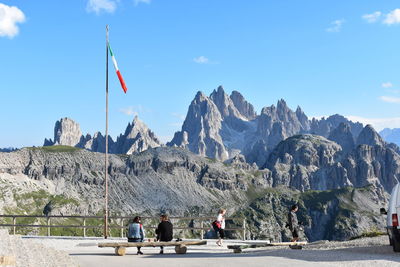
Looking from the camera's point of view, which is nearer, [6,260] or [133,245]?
[6,260]

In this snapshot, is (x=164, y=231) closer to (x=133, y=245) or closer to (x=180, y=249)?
(x=180, y=249)

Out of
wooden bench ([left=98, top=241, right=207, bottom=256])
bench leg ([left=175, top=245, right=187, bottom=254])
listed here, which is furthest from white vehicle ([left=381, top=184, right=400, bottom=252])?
bench leg ([left=175, top=245, right=187, bottom=254])

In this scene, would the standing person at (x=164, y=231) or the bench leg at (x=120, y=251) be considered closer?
the bench leg at (x=120, y=251)

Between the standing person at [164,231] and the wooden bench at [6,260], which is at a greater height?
the standing person at [164,231]

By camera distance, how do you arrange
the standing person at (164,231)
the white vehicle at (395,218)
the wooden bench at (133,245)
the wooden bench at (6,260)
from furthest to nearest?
1. the standing person at (164,231)
2. the wooden bench at (133,245)
3. the white vehicle at (395,218)
4. the wooden bench at (6,260)

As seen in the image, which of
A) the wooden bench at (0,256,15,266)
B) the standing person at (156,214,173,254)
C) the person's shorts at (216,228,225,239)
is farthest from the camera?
the person's shorts at (216,228,225,239)

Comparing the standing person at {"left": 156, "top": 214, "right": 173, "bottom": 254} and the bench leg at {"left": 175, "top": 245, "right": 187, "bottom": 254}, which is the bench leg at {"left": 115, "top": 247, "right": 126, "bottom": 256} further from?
the bench leg at {"left": 175, "top": 245, "right": 187, "bottom": 254}

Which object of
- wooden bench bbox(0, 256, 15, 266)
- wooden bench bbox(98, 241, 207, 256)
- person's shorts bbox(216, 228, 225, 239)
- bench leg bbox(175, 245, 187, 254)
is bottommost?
bench leg bbox(175, 245, 187, 254)

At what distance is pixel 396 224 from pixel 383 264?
2.83 meters

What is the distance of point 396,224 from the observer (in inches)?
733

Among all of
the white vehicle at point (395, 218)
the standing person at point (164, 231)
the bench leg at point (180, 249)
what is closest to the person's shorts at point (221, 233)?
the bench leg at point (180, 249)

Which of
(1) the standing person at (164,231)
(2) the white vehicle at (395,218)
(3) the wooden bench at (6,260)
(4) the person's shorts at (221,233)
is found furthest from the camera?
(4) the person's shorts at (221,233)

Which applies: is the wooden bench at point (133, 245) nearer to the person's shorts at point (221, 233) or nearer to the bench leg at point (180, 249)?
the bench leg at point (180, 249)

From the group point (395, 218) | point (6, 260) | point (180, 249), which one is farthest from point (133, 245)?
point (6, 260)
